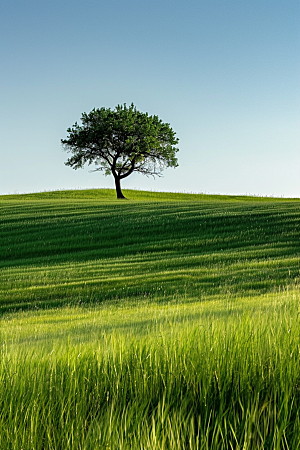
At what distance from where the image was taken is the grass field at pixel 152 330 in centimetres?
239

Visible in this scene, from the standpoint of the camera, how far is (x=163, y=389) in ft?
9.15

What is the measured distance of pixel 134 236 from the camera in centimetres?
2461

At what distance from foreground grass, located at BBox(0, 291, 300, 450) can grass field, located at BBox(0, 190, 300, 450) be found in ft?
0.04

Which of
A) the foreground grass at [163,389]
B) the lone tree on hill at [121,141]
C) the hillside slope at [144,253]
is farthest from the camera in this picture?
the lone tree on hill at [121,141]

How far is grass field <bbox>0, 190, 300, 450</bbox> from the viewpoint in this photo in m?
2.39

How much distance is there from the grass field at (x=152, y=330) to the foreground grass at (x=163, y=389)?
0.5 inches

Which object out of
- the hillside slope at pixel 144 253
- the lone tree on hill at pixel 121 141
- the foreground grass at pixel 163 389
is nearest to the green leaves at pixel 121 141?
the lone tree on hill at pixel 121 141

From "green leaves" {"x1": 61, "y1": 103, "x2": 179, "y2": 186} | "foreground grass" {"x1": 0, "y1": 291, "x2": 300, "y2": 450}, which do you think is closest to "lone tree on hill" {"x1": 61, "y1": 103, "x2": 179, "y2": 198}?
"green leaves" {"x1": 61, "y1": 103, "x2": 179, "y2": 186}

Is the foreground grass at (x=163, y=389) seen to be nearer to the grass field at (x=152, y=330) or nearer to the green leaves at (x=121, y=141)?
the grass field at (x=152, y=330)

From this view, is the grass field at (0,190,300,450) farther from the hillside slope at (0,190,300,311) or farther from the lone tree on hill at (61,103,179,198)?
the lone tree on hill at (61,103,179,198)

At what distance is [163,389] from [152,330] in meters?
0.91

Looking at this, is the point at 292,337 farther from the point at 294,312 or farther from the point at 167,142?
the point at 167,142

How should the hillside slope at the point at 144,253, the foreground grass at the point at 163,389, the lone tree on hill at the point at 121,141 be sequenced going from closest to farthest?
the foreground grass at the point at 163,389, the hillside slope at the point at 144,253, the lone tree on hill at the point at 121,141

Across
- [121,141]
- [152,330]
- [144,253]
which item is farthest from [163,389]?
[121,141]
